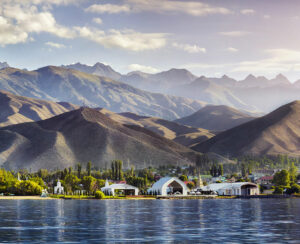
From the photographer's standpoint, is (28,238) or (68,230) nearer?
(28,238)

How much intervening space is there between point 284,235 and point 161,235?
14.6m

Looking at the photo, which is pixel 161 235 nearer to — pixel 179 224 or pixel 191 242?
pixel 191 242

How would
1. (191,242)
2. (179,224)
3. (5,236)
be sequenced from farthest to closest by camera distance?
(179,224) → (5,236) → (191,242)

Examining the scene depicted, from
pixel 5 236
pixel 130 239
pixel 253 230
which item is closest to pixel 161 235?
pixel 130 239

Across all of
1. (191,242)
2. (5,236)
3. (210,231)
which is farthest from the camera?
(210,231)

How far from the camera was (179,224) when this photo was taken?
3108 inches

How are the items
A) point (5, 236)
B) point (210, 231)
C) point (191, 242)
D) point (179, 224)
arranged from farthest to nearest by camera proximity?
point (179, 224) < point (210, 231) < point (5, 236) < point (191, 242)

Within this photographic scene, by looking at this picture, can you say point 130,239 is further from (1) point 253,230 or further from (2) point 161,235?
(1) point 253,230

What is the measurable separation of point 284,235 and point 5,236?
3282 cm

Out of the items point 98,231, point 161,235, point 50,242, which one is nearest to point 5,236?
point 50,242

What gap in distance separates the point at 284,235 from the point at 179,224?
2037 cm

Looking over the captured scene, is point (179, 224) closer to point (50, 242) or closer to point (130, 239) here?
point (130, 239)

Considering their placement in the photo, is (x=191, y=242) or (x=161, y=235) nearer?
(x=191, y=242)

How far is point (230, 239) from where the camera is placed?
5888 centimetres
